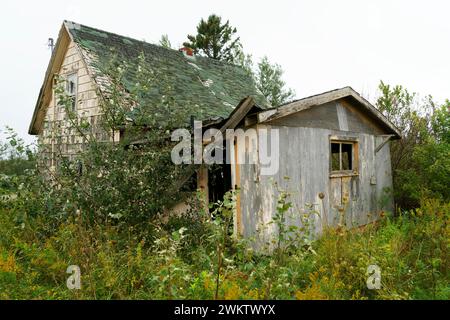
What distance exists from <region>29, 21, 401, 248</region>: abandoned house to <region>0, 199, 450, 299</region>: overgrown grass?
2.00 ft

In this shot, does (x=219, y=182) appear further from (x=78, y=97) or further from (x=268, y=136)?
(x=78, y=97)

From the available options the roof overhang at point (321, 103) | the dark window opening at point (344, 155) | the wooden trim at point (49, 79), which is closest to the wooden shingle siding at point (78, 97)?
the wooden trim at point (49, 79)

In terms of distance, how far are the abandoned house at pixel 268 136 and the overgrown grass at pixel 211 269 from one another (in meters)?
0.61

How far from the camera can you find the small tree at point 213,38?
2491cm

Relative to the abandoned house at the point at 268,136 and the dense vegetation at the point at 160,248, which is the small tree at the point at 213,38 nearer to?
the abandoned house at the point at 268,136

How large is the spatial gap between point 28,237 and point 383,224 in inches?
309

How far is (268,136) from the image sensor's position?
625 centimetres

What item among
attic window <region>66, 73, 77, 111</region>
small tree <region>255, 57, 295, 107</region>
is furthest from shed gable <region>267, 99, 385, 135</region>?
small tree <region>255, 57, 295, 107</region>

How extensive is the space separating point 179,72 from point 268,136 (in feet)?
20.2

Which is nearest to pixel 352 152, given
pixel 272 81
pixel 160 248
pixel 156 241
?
pixel 160 248

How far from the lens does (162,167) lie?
238 inches
